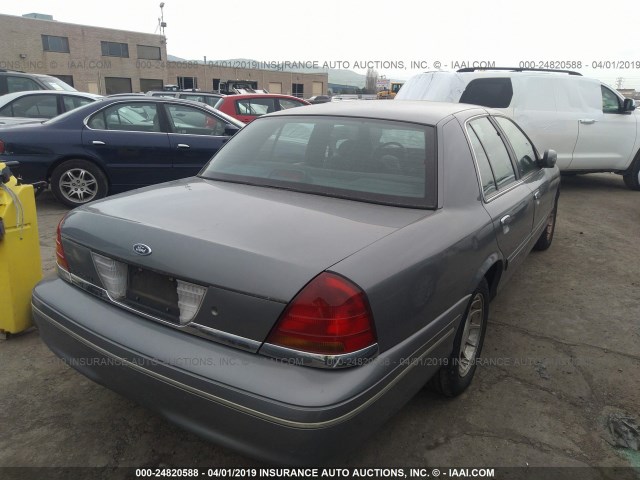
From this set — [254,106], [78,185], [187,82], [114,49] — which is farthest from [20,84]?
[187,82]

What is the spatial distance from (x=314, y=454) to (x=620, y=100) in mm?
8845

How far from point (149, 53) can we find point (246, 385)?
53.9 metres

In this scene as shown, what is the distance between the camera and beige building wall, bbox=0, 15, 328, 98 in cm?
4038

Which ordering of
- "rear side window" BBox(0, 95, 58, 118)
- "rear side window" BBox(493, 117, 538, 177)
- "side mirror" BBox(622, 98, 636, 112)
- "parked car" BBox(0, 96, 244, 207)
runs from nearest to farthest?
"rear side window" BBox(493, 117, 538, 177), "parked car" BBox(0, 96, 244, 207), "side mirror" BBox(622, 98, 636, 112), "rear side window" BBox(0, 95, 58, 118)

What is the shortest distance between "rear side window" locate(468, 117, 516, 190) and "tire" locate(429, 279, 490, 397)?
31.1 inches

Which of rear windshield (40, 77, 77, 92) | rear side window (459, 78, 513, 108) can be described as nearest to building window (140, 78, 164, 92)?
rear windshield (40, 77, 77, 92)

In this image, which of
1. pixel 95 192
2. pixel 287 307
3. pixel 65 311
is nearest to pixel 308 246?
pixel 287 307

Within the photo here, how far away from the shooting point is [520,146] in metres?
3.99

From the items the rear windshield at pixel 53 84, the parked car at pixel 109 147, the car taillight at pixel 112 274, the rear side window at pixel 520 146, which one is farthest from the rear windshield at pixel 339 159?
the rear windshield at pixel 53 84

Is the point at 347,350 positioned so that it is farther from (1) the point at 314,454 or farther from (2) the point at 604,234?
(2) the point at 604,234

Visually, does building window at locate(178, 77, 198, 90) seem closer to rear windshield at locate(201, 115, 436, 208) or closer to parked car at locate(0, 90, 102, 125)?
parked car at locate(0, 90, 102, 125)

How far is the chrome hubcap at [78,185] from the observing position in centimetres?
623

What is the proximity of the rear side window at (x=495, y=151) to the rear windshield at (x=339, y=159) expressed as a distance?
0.59 metres

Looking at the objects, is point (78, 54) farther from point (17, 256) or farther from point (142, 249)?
point (142, 249)
